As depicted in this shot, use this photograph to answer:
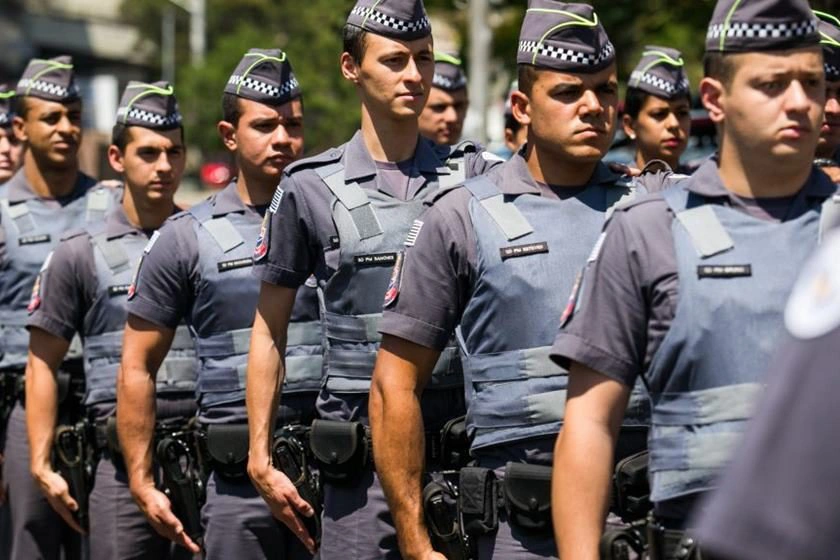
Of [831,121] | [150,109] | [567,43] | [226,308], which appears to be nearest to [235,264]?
[226,308]

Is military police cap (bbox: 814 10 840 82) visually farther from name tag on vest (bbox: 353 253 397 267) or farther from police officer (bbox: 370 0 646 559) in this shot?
name tag on vest (bbox: 353 253 397 267)

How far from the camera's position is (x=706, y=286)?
3.60 meters

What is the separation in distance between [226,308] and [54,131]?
10.1ft

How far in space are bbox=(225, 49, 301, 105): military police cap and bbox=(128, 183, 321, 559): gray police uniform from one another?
387 mm

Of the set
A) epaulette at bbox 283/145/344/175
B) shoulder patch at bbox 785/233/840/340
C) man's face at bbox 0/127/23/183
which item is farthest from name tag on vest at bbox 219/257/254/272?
shoulder patch at bbox 785/233/840/340

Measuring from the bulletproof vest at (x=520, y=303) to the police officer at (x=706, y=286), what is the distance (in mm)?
894

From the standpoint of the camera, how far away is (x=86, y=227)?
7.84m

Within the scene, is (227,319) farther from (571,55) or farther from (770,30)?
(770,30)

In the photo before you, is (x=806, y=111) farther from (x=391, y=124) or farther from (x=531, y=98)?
(x=391, y=124)

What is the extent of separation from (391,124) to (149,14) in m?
62.2

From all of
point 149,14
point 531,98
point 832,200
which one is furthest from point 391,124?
point 149,14

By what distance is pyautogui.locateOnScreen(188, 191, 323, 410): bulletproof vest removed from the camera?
657 cm

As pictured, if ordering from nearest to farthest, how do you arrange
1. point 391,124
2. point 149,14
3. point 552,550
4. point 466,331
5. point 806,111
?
point 806,111 → point 552,550 → point 466,331 → point 391,124 → point 149,14

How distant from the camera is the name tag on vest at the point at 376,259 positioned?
5.57m
